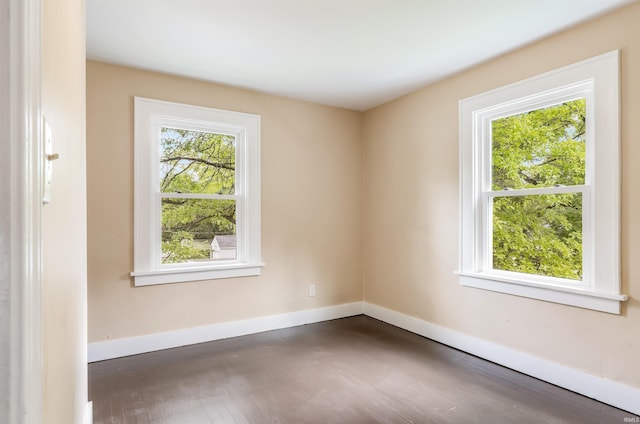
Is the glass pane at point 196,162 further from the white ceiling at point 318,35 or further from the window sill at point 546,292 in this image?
the window sill at point 546,292

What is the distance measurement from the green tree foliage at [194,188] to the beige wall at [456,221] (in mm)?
1727

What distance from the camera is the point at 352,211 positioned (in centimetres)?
437

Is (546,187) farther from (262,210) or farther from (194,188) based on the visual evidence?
(194,188)

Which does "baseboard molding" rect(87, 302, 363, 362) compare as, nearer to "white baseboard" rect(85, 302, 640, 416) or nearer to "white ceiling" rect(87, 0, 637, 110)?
"white baseboard" rect(85, 302, 640, 416)

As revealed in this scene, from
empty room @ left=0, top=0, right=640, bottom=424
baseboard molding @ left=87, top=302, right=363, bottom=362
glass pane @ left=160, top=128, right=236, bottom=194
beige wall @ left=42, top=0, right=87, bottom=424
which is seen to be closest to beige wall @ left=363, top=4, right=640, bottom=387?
empty room @ left=0, top=0, right=640, bottom=424

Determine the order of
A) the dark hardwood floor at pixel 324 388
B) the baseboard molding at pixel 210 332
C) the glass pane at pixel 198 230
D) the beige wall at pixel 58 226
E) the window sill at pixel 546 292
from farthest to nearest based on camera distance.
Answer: the glass pane at pixel 198 230 → the baseboard molding at pixel 210 332 → the window sill at pixel 546 292 → the dark hardwood floor at pixel 324 388 → the beige wall at pixel 58 226

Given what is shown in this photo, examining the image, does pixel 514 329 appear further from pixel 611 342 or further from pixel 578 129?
pixel 578 129

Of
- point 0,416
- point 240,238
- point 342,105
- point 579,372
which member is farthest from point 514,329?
point 0,416

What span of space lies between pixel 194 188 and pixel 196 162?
255 millimetres

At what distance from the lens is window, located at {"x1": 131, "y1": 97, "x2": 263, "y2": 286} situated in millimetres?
3143

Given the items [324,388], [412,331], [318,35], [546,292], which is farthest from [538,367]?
[318,35]

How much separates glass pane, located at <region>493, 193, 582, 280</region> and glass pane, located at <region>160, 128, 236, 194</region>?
8.29 ft

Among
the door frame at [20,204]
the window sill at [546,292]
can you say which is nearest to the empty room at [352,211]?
the window sill at [546,292]

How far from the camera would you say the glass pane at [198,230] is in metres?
3.31
